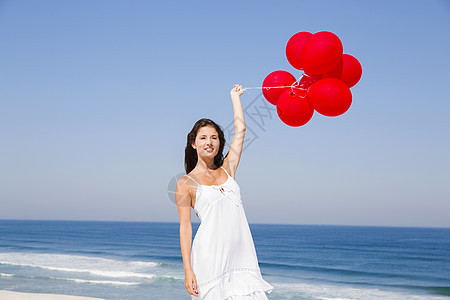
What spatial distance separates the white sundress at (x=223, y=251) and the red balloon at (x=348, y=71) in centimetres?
142

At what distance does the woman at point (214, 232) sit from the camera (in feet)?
10.0

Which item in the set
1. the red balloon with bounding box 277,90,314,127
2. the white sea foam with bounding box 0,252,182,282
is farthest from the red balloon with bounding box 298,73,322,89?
the white sea foam with bounding box 0,252,182,282

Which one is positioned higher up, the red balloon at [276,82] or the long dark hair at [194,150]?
the red balloon at [276,82]

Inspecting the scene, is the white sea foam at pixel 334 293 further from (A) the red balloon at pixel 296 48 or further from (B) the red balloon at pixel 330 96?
(B) the red balloon at pixel 330 96

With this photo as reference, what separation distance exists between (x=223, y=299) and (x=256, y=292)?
23cm

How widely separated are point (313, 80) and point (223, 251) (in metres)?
1.70

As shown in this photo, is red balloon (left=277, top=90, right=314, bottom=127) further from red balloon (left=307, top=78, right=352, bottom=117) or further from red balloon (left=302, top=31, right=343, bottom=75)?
red balloon (left=302, top=31, right=343, bottom=75)

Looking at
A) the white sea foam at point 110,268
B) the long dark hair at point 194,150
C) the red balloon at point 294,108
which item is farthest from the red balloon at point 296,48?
the white sea foam at point 110,268

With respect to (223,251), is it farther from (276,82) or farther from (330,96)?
(276,82)

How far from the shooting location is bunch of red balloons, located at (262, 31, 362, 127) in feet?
12.0

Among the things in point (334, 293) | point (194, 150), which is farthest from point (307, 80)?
point (334, 293)

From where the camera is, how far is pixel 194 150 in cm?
338

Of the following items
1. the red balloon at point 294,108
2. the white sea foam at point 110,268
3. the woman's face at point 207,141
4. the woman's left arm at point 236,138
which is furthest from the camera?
the white sea foam at point 110,268

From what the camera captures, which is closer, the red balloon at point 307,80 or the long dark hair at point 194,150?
the long dark hair at point 194,150
